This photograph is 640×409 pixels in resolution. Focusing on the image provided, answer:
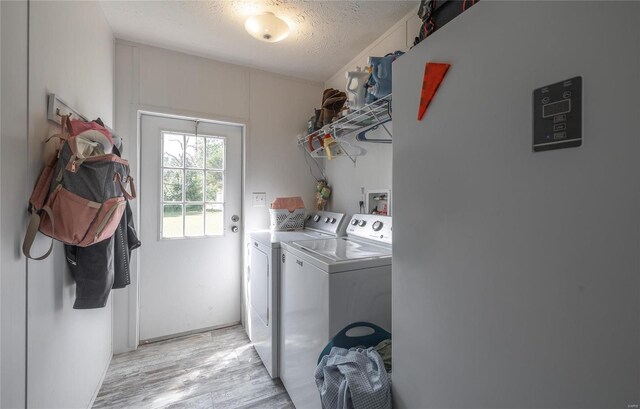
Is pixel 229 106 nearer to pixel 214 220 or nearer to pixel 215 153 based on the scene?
pixel 215 153

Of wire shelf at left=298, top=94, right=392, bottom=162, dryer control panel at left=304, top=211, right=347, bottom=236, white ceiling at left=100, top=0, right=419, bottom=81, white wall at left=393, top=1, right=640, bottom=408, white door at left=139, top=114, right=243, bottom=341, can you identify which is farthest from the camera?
white door at left=139, top=114, right=243, bottom=341

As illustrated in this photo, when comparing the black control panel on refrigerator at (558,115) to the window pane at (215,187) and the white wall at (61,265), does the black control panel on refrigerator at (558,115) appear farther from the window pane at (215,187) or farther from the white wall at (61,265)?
the window pane at (215,187)

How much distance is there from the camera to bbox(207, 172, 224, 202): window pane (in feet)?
8.34

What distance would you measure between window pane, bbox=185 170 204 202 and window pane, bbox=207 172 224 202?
0.20 ft

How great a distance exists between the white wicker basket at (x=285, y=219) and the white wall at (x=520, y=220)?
66.0 inches

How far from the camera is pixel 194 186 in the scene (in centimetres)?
249

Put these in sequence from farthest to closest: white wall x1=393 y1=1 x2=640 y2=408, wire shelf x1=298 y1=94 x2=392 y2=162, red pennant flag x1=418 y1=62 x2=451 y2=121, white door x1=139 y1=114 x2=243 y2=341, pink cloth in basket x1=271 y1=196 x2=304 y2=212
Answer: pink cloth in basket x1=271 y1=196 x2=304 y2=212, white door x1=139 y1=114 x2=243 y2=341, wire shelf x1=298 y1=94 x2=392 y2=162, red pennant flag x1=418 y1=62 x2=451 y2=121, white wall x1=393 y1=1 x2=640 y2=408

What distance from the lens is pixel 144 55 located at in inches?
87.8

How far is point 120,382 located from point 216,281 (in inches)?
37.3

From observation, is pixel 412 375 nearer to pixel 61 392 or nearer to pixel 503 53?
pixel 503 53

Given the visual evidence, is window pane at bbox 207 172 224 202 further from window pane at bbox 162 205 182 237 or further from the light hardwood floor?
the light hardwood floor

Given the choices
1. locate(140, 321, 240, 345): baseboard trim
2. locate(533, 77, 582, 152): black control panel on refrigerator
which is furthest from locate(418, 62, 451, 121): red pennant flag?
locate(140, 321, 240, 345): baseboard trim

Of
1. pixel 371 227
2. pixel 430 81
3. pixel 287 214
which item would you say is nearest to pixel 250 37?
pixel 287 214

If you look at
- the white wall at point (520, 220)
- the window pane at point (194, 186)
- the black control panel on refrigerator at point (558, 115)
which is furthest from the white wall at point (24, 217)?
the black control panel on refrigerator at point (558, 115)
